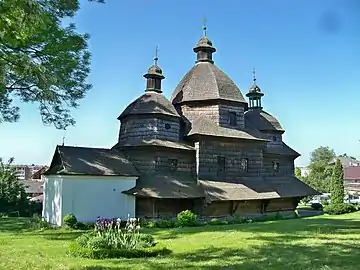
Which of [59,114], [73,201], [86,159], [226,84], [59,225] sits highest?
[226,84]

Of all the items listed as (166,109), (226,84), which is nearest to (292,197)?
(226,84)

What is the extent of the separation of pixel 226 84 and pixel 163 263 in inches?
864

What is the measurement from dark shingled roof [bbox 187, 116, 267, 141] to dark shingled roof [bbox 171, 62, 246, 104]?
6.41ft

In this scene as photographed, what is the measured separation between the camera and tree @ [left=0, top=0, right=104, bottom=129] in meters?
8.30

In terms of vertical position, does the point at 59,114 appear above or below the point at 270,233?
above

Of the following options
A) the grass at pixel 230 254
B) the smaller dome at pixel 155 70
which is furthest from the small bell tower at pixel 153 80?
the grass at pixel 230 254

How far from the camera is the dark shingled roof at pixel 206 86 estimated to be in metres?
28.6

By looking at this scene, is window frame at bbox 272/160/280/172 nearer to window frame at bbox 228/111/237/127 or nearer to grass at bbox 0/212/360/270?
window frame at bbox 228/111/237/127

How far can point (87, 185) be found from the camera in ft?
72.9

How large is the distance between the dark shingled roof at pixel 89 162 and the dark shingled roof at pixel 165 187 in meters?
0.95

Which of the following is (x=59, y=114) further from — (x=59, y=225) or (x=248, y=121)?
(x=248, y=121)

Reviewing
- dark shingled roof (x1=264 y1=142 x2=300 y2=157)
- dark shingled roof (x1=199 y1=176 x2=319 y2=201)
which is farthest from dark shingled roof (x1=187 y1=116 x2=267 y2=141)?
dark shingled roof (x1=264 y1=142 x2=300 y2=157)

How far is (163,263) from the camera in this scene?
9312 millimetres

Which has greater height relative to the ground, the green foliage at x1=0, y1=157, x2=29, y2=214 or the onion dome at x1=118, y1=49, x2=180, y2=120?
the onion dome at x1=118, y1=49, x2=180, y2=120
